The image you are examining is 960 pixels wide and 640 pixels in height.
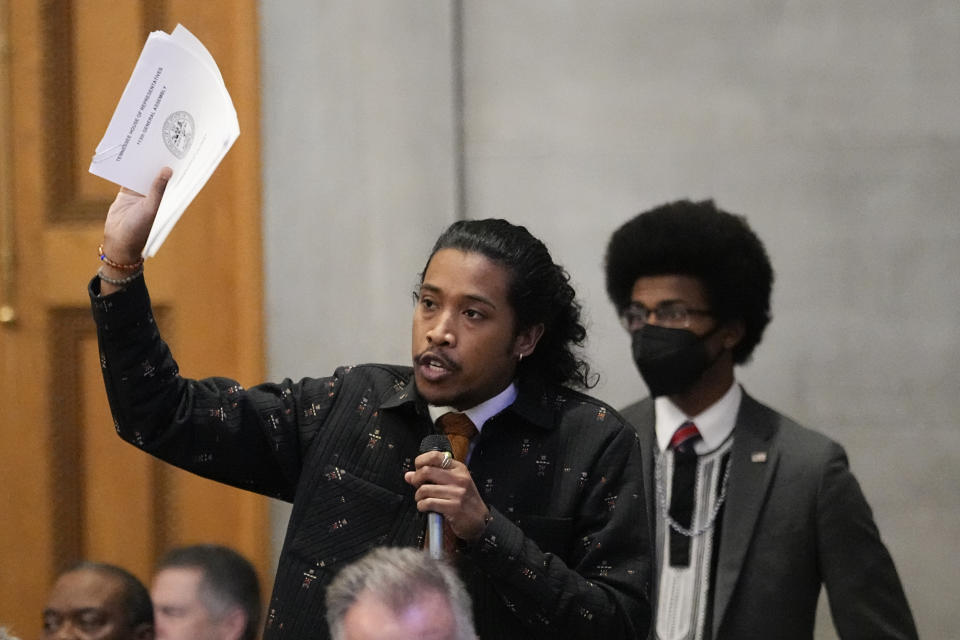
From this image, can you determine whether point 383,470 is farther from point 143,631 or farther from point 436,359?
point 143,631

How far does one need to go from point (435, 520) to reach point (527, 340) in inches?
21.6

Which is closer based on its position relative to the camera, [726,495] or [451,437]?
[451,437]

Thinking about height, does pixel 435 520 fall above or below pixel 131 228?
below

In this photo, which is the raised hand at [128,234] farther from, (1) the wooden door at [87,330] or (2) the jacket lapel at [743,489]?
(2) the jacket lapel at [743,489]

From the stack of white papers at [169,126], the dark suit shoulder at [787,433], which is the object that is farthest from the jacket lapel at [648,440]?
the stack of white papers at [169,126]

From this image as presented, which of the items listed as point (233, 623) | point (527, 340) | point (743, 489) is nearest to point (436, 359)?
point (527, 340)

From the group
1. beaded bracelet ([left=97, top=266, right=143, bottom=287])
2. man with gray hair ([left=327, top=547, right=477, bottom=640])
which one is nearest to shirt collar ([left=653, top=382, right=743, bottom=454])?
man with gray hair ([left=327, top=547, right=477, bottom=640])

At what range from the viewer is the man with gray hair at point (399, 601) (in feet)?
6.69

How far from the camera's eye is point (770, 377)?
420 centimetres

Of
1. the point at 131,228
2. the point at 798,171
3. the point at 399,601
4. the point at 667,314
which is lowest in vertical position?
the point at 399,601

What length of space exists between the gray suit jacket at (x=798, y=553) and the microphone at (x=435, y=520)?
1.24 m

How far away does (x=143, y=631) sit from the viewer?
3.09 m

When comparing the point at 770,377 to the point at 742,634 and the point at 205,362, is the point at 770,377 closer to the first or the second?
the point at 742,634

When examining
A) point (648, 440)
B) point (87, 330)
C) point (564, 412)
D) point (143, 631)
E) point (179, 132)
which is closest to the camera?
point (179, 132)
